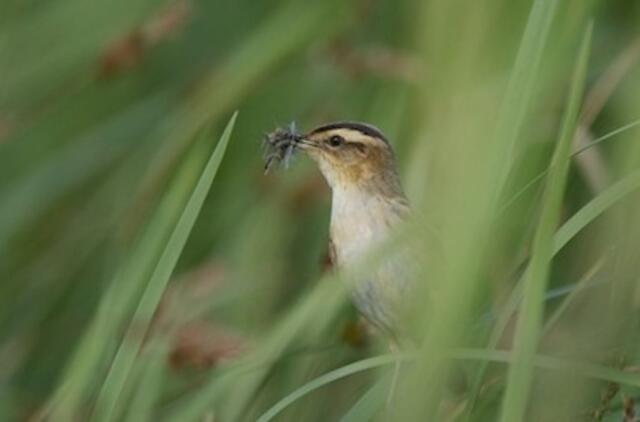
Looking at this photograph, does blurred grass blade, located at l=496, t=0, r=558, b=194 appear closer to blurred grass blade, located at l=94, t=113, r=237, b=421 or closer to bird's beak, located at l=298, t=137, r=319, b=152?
blurred grass blade, located at l=94, t=113, r=237, b=421

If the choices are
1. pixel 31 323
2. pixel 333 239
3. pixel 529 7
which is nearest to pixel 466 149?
pixel 529 7

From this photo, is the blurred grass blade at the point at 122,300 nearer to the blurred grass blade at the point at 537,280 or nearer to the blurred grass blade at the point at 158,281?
the blurred grass blade at the point at 158,281

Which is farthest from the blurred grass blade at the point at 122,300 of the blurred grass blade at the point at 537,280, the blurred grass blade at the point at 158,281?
the blurred grass blade at the point at 537,280

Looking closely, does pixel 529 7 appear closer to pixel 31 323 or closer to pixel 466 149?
pixel 466 149

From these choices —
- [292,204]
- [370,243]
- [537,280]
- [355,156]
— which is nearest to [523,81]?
[537,280]

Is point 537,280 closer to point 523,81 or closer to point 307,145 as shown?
point 523,81

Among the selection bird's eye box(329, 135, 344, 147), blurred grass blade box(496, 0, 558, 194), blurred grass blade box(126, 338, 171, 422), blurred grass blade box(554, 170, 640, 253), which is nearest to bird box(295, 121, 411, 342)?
bird's eye box(329, 135, 344, 147)
